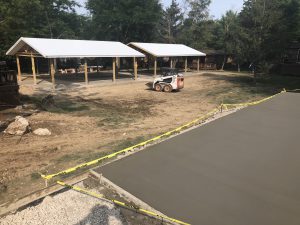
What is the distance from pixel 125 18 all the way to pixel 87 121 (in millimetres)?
37451

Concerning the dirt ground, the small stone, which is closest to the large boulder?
the dirt ground

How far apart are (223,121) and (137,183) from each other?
6.93 metres

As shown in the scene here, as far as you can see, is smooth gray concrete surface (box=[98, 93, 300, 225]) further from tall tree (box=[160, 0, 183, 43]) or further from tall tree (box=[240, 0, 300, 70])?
tall tree (box=[160, 0, 183, 43])

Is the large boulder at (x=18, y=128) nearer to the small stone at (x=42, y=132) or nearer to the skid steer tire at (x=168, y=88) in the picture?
the small stone at (x=42, y=132)

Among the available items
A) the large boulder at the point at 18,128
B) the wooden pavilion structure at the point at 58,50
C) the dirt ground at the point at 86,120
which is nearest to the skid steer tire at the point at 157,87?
the dirt ground at the point at 86,120

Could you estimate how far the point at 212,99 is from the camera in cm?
2044

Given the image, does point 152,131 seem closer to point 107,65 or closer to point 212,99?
point 212,99

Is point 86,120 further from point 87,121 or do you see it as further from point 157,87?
point 157,87

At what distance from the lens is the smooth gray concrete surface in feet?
19.0

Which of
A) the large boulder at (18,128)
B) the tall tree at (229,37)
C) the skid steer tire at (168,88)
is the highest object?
the tall tree at (229,37)

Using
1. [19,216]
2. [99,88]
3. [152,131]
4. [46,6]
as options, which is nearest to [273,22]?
[99,88]

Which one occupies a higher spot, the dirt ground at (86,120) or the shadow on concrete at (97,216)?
the dirt ground at (86,120)

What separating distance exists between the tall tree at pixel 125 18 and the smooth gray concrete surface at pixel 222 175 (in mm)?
40529

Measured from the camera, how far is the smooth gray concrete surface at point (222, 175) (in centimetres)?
578
